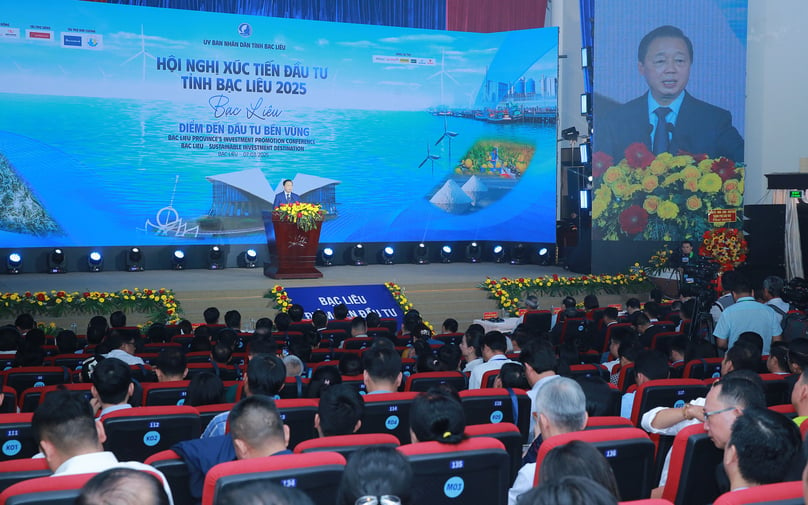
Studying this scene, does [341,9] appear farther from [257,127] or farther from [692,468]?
[692,468]

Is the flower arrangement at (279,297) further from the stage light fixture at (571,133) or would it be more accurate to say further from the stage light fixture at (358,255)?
the stage light fixture at (571,133)

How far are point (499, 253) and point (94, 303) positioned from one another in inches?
339

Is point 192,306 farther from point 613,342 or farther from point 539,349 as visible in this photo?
point 539,349

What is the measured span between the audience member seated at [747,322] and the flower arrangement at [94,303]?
6930 mm

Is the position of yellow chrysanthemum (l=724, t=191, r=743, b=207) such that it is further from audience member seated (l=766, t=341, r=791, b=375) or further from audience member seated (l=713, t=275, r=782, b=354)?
audience member seated (l=766, t=341, r=791, b=375)

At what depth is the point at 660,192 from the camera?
14164mm

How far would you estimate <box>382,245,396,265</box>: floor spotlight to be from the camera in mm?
16578

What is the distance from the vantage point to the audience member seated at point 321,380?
177 inches

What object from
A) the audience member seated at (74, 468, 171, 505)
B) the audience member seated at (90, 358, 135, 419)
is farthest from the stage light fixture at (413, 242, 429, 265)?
the audience member seated at (74, 468, 171, 505)

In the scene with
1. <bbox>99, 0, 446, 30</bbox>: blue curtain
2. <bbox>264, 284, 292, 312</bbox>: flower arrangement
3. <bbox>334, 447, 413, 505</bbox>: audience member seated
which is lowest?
<bbox>264, 284, 292, 312</bbox>: flower arrangement

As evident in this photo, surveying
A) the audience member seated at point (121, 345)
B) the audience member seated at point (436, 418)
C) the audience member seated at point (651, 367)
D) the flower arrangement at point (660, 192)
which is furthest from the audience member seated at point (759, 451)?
the flower arrangement at point (660, 192)

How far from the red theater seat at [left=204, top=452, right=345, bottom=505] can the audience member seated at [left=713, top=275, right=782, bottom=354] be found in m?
4.73

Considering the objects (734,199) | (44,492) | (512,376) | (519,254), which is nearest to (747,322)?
(512,376)

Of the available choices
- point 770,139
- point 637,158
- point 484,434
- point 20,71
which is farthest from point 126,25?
point 484,434
